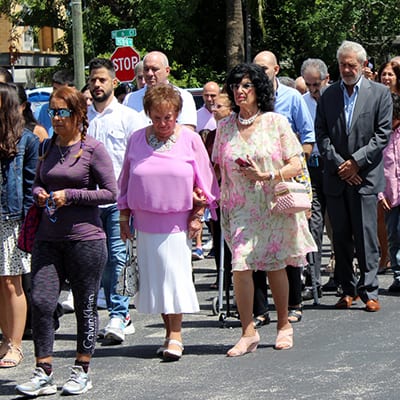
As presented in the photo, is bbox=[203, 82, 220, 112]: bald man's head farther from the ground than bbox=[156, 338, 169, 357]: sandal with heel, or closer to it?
farther from the ground

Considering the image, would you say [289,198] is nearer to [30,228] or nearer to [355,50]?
[30,228]

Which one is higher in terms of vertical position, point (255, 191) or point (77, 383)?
point (255, 191)

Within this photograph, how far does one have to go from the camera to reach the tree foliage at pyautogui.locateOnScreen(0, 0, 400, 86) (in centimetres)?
3419

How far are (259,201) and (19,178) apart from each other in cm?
169

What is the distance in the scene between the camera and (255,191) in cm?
804

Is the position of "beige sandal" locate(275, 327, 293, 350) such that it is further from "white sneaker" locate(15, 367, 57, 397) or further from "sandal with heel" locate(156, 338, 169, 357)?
"white sneaker" locate(15, 367, 57, 397)

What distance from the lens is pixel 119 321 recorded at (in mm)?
8750

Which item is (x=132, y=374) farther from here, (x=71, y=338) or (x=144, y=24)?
(x=144, y=24)

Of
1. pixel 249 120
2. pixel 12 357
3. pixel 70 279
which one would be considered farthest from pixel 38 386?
pixel 249 120

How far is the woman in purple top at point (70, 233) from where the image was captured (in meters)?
6.96

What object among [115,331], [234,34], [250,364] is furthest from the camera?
[234,34]

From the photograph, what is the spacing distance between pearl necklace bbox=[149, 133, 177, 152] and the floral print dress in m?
0.41

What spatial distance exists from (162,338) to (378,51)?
29132 millimetres

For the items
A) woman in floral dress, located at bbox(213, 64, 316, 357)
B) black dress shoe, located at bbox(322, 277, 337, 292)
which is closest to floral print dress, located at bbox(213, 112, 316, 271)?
woman in floral dress, located at bbox(213, 64, 316, 357)
